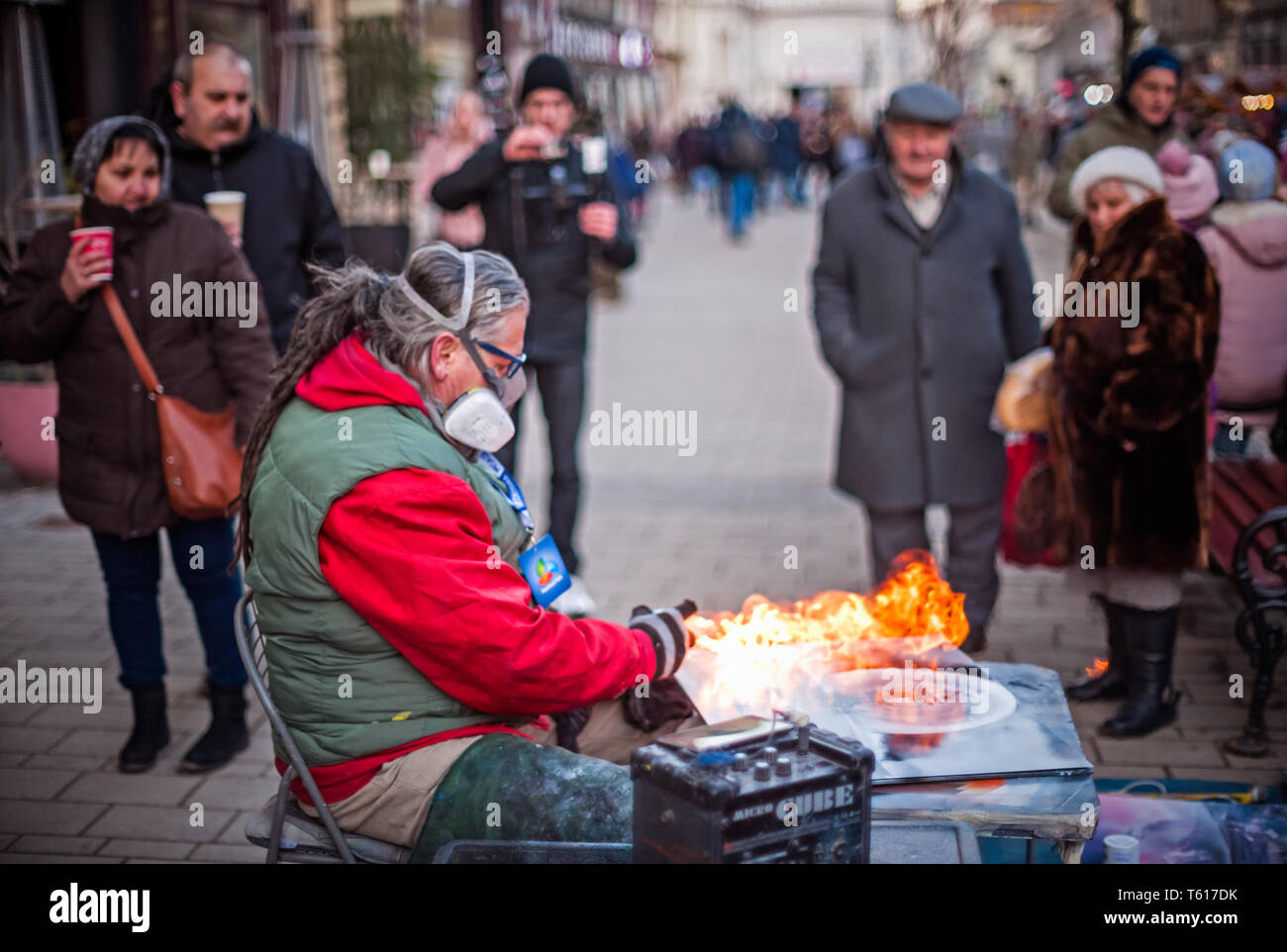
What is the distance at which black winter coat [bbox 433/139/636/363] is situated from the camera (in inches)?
223

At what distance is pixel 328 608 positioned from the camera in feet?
8.86

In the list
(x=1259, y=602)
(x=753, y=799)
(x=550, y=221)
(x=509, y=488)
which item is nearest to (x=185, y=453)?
(x=509, y=488)

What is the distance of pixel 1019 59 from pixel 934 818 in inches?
1667

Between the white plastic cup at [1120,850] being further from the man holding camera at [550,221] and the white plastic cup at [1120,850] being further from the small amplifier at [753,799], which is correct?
the man holding camera at [550,221]

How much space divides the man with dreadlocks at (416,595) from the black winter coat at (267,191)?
2.31 m

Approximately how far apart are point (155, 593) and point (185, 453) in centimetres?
52

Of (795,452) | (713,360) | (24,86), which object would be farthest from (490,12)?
(795,452)

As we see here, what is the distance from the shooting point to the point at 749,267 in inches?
741

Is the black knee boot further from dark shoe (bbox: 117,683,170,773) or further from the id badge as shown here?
dark shoe (bbox: 117,683,170,773)

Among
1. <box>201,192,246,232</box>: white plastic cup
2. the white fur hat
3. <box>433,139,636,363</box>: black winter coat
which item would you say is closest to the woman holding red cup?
<box>201,192,246,232</box>: white plastic cup

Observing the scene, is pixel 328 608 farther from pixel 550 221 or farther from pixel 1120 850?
pixel 550 221

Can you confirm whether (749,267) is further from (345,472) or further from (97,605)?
(345,472)

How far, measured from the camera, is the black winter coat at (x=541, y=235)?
5676 mm

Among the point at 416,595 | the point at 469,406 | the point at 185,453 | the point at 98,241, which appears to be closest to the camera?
the point at 416,595
